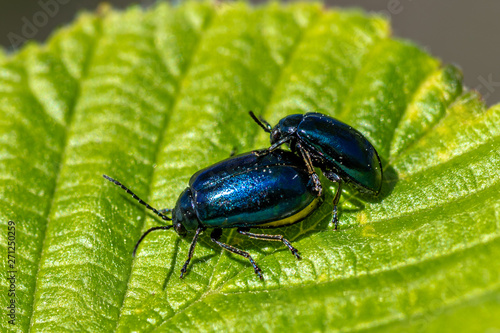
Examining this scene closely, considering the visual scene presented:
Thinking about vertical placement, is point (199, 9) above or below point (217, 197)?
above

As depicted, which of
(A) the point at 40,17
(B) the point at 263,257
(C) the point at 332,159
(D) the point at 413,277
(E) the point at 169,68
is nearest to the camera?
(D) the point at 413,277

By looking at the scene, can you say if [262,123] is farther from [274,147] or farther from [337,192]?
[337,192]

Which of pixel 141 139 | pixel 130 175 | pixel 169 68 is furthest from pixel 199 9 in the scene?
pixel 130 175

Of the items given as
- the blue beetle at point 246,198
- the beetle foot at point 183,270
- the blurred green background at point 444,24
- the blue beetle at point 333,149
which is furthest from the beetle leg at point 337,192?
the blurred green background at point 444,24

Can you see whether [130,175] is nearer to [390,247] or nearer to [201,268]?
[201,268]

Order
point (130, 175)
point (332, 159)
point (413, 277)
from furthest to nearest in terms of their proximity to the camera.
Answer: point (130, 175), point (332, 159), point (413, 277)

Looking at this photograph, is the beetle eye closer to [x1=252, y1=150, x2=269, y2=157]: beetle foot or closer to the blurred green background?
[x1=252, y1=150, x2=269, y2=157]: beetle foot

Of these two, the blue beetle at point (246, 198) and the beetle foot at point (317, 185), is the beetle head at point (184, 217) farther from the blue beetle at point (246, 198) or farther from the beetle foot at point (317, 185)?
the beetle foot at point (317, 185)

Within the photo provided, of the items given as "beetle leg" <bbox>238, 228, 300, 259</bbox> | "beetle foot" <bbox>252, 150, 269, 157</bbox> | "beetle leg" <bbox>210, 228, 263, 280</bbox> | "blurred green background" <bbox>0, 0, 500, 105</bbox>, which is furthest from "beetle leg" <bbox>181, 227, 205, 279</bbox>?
"blurred green background" <bbox>0, 0, 500, 105</bbox>
